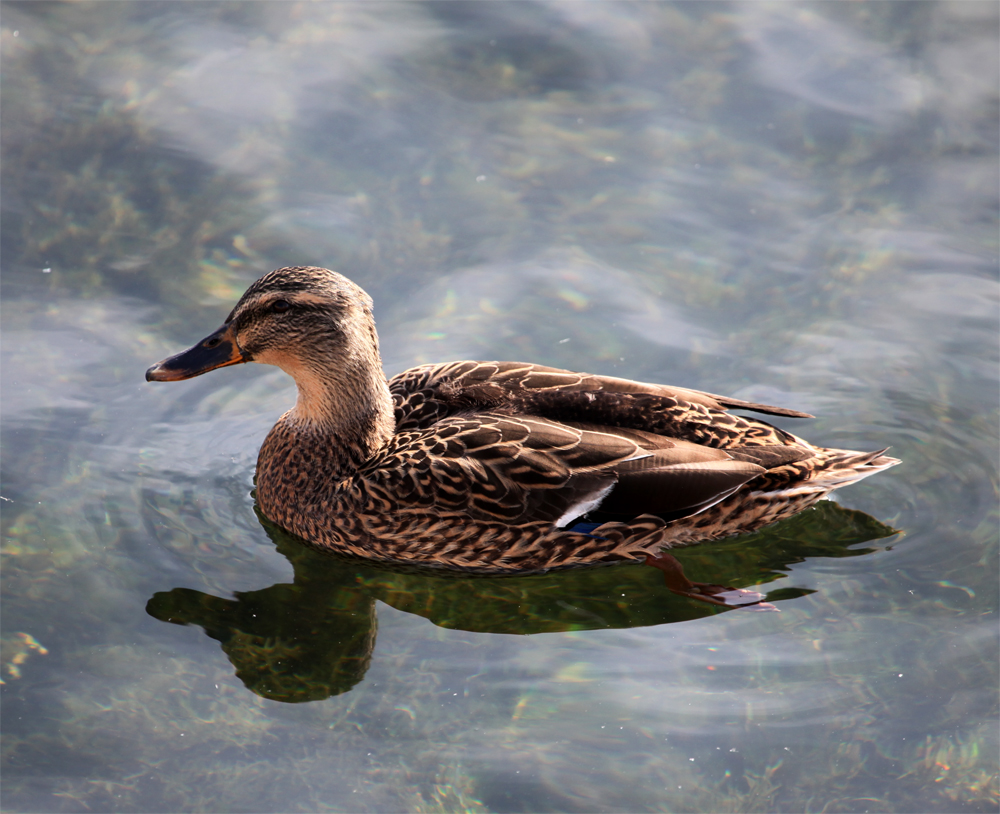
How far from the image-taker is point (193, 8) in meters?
11.6

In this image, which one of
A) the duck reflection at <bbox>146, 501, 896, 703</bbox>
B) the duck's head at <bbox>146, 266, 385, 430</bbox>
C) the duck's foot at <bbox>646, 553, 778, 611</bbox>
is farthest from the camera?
the duck's head at <bbox>146, 266, 385, 430</bbox>

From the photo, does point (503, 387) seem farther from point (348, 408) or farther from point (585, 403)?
point (348, 408)

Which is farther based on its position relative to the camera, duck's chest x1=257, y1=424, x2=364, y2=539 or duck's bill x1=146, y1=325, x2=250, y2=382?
duck's chest x1=257, y1=424, x2=364, y2=539

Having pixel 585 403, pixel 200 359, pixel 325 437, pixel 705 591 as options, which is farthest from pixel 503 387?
pixel 200 359

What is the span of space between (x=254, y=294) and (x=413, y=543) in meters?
1.79

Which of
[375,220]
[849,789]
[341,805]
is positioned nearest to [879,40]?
[375,220]

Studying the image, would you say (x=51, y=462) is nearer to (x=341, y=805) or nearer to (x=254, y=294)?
(x=254, y=294)

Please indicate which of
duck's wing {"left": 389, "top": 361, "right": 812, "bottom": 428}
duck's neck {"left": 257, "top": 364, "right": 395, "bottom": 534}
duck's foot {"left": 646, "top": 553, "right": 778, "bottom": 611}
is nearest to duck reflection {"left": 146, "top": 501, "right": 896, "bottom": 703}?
duck's foot {"left": 646, "top": 553, "right": 778, "bottom": 611}

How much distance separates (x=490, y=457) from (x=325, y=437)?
1153 millimetres

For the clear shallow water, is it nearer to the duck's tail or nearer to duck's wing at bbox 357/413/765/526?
the duck's tail

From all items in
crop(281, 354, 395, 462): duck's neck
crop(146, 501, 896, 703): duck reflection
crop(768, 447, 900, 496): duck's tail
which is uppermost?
crop(768, 447, 900, 496): duck's tail

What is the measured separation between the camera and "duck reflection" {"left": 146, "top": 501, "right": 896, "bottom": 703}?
6.57m

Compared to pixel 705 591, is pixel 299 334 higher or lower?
higher

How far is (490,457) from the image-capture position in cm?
703
